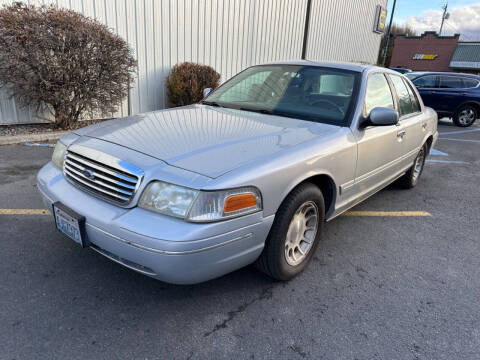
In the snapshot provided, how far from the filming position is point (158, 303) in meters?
2.37

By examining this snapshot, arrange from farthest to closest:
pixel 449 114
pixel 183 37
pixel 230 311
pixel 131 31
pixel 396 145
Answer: pixel 449 114, pixel 183 37, pixel 131 31, pixel 396 145, pixel 230 311

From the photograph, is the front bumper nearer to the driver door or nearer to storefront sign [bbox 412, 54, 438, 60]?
the driver door

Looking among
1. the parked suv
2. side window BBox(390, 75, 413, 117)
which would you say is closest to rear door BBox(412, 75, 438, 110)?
the parked suv

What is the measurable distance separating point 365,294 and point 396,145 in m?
1.80

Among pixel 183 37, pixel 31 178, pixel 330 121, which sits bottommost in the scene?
pixel 31 178

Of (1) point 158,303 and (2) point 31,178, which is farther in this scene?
(2) point 31,178

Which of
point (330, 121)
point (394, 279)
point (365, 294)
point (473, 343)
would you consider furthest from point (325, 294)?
point (330, 121)

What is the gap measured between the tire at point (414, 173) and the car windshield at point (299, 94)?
6.78 ft

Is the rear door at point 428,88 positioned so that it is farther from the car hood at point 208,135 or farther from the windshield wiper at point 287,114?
the car hood at point 208,135

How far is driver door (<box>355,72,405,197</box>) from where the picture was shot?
123 inches

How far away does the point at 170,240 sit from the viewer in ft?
6.15

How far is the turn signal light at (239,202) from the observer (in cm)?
201

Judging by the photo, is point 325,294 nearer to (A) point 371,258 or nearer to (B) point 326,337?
(B) point 326,337

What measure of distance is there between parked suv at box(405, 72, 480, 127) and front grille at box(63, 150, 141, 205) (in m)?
11.8
